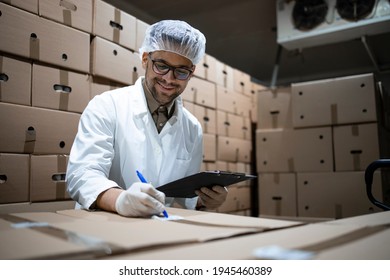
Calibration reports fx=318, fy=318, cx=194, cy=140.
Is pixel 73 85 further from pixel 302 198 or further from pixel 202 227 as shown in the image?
pixel 302 198

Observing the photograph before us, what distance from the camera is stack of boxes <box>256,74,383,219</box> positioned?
2.25 m

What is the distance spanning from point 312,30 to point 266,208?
1.52 m

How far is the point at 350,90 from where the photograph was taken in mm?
2322

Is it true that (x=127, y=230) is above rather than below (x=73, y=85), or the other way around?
below

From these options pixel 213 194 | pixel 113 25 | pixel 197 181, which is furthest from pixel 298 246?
pixel 113 25

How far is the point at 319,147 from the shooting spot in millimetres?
2422

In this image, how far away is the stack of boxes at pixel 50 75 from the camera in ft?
4.40

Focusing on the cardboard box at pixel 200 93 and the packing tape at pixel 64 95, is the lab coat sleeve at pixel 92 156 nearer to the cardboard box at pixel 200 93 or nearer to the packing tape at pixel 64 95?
the packing tape at pixel 64 95

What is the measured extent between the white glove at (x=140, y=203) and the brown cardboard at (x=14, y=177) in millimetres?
726

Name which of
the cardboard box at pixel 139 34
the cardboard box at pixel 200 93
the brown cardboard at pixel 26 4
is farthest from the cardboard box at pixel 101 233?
the cardboard box at pixel 200 93
